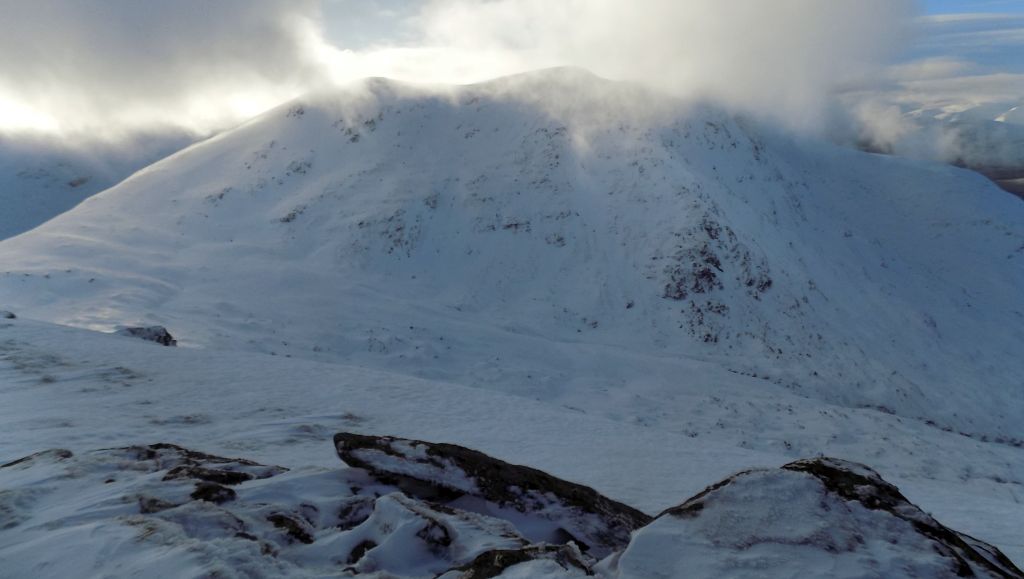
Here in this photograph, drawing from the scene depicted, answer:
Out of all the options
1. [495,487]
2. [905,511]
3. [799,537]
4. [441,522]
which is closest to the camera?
[799,537]

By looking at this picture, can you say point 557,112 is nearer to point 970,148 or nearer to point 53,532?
point 53,532

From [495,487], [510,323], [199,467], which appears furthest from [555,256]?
[199,467]

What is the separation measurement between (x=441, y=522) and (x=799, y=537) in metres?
2.95

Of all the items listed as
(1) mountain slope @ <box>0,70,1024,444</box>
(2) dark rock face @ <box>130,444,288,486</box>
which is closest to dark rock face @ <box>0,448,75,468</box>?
(2) dark rock face @ <box>130,444,288,486</box>

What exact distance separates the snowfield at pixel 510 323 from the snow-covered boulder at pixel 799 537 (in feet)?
0.13

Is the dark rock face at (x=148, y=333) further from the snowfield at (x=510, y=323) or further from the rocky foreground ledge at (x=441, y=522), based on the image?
the rocky foreground ledge at (x=441, y=522)

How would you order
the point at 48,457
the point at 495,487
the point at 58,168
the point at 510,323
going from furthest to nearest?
the point at 58,168
the point at 510,323
the point at 48,457
the point at 495,487

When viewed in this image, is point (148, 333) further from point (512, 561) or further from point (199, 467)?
point (512, 561)

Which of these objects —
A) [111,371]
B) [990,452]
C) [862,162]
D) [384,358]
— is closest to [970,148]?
[862,162]

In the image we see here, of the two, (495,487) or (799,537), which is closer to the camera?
(799,537)

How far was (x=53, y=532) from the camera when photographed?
5.15m

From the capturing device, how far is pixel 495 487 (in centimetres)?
678

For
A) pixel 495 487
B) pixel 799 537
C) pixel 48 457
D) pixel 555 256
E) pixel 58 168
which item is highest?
pixel 58 168

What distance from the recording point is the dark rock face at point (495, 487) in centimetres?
650
